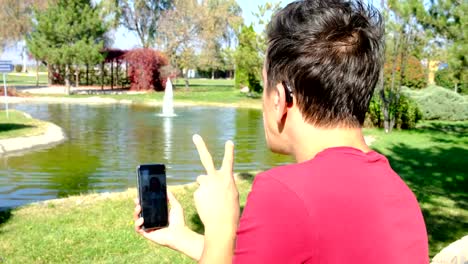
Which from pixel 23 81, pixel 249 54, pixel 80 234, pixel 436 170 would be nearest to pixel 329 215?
pixel 80 234

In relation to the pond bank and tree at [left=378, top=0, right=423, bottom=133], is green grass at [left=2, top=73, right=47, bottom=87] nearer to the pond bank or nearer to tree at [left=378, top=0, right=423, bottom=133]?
the pond bank

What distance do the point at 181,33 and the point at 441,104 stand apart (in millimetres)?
23236

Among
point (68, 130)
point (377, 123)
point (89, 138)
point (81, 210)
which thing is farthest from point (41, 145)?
point (377, 123)

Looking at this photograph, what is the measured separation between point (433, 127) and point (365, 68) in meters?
16.9

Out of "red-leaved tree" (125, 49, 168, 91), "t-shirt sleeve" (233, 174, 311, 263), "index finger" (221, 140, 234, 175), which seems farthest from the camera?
"red-leaved tree" (125, 49, 168, 91)

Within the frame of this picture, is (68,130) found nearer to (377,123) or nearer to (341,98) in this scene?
(377,123)

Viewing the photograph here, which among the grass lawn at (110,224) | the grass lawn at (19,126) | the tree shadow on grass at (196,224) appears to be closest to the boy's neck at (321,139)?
the grass lawn at (110,224)

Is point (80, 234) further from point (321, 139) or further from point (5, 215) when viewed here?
point (321, 139)

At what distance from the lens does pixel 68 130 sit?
51.8 feet

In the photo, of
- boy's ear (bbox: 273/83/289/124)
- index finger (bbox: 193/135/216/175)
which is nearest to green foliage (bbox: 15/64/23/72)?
index finger (bbox: 193/135/216/175)

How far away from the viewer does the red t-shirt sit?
91 centimetres

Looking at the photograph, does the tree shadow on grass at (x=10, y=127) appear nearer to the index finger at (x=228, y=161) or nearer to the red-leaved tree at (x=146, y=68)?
the index finger at (x=228, y=161)

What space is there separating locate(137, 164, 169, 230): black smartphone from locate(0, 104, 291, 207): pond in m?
6.26

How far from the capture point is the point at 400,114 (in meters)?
16.0
